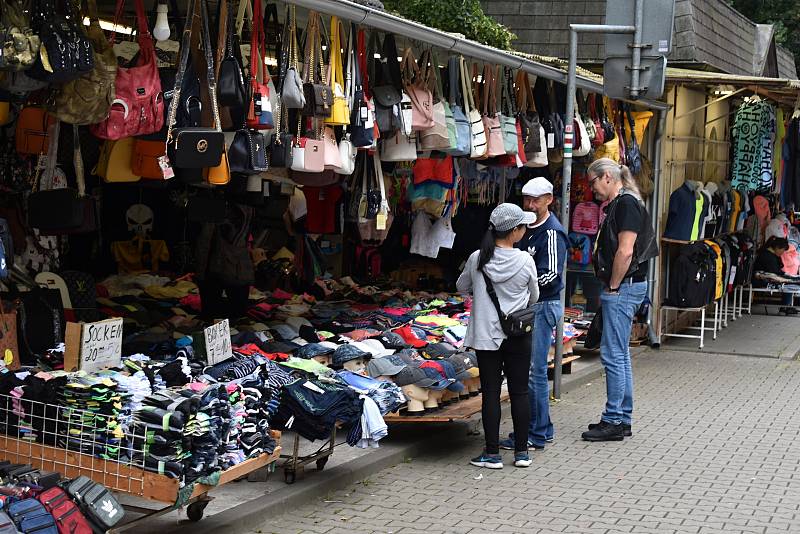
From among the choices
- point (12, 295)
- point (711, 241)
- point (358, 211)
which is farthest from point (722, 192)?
point (12, 295)

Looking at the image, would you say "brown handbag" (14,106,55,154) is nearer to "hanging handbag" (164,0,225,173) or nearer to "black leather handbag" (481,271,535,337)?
"hanging handbag" (164,0,225,173)

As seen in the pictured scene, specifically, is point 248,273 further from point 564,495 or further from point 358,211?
point 564,495

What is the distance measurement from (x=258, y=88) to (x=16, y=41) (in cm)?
177

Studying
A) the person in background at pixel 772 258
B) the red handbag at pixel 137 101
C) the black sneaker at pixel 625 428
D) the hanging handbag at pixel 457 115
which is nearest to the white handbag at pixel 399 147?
the hanging handbag at pixel 457 115

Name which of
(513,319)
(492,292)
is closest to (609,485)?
(513,319)

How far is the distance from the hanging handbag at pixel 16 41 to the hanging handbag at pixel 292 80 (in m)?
1.98

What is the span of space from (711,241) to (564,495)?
8119mm

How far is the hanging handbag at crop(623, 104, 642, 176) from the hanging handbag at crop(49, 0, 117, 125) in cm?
769

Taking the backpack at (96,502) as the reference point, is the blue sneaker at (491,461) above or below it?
below

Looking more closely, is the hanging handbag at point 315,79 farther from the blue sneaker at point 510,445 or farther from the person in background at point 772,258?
the person in background at point 772,258

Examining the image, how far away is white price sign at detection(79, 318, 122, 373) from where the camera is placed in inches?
231

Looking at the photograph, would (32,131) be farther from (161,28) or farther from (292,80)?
(292,80)

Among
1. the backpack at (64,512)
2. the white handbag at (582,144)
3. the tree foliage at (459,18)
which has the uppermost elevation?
the tree foliage at (459,18)

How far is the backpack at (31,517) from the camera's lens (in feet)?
15.8
